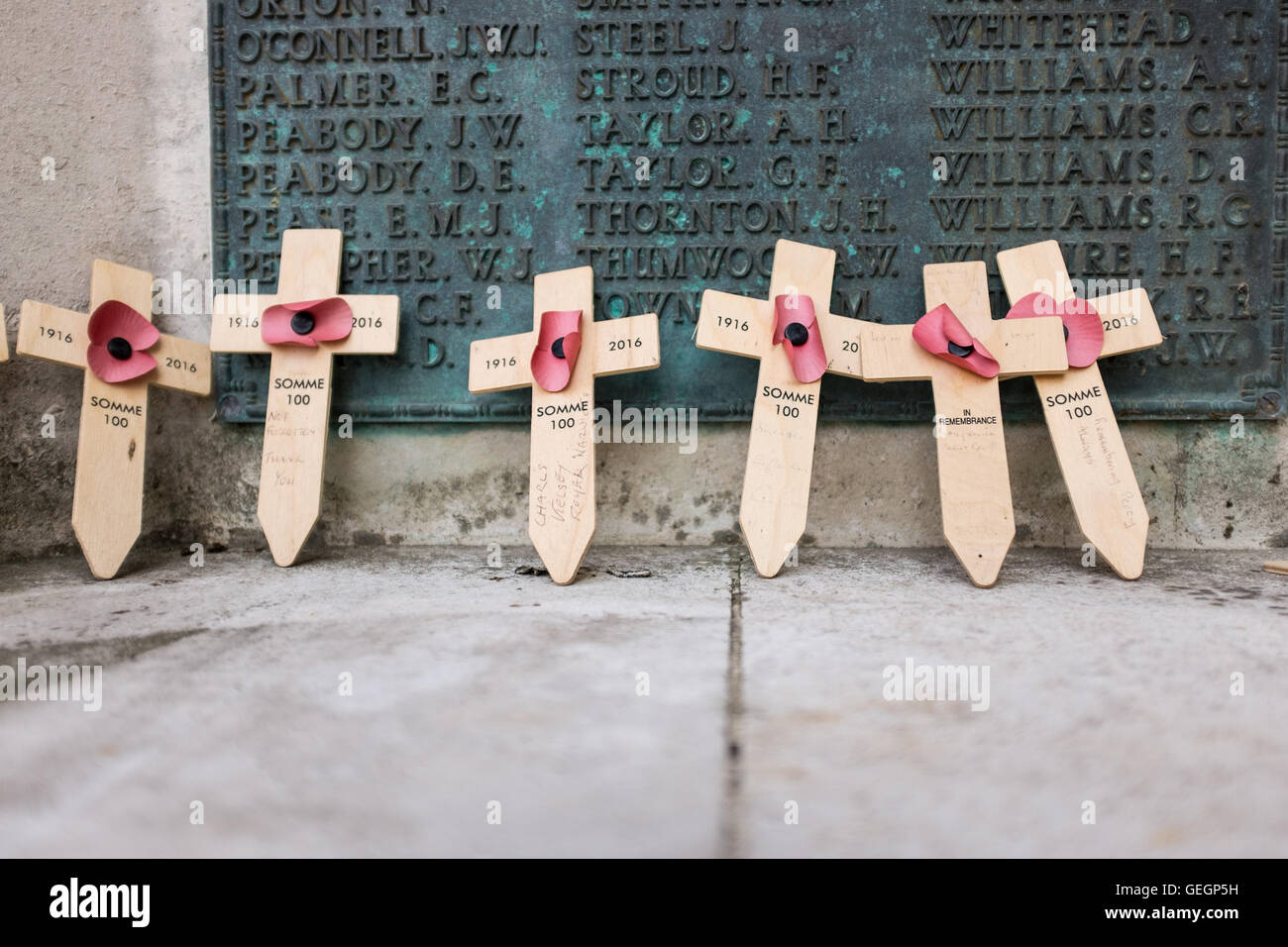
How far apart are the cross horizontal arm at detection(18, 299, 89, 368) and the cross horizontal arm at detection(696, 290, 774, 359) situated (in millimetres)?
2187

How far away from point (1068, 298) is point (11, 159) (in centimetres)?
395

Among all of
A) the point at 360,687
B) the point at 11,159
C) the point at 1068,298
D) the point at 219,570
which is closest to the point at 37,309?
the point at 11,159

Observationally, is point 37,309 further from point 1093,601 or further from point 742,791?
point 1093,601

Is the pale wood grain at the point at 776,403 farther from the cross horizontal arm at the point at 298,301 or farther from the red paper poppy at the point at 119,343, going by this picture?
the red paper poppy at the point at 119,343

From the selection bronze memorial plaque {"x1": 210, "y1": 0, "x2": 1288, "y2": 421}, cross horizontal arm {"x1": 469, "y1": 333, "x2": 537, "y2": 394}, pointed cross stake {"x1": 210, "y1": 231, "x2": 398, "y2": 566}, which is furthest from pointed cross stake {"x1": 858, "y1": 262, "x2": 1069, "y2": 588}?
pointed cross stake {"x1": 210, "y1": 231, "x2": 398, "y2": 566}

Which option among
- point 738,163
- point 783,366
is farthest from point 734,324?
point 738,163

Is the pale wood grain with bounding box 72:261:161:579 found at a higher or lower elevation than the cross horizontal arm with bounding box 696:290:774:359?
lower

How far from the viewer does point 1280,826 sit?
4.76 ft

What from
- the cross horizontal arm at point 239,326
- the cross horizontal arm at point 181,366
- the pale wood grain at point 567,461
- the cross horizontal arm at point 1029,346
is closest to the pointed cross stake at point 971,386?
the cross horizontal arm at point 1029,346

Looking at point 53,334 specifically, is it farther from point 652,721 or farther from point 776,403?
point 652,721

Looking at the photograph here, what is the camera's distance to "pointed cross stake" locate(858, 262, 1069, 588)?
115 inches

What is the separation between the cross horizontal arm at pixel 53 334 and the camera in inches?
123

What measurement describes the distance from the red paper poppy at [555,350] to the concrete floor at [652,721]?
2.31ft

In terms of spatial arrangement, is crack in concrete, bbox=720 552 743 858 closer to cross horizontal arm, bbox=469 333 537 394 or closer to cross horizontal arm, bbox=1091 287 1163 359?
cross horizontal arm, bbox=469 333 537 394
